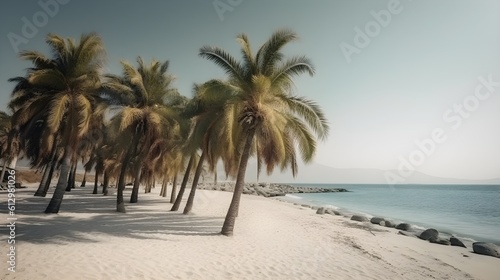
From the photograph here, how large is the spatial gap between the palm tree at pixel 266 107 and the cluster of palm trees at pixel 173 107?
4cm

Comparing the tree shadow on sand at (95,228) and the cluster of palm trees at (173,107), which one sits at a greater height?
the cluster of palm trees at (173,107)

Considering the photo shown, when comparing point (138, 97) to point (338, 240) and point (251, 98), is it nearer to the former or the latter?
point (251, 98)

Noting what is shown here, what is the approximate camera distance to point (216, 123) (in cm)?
1287

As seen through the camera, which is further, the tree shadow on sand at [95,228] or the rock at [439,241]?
the rock at [439,241]

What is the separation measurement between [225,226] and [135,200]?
45.6 ft

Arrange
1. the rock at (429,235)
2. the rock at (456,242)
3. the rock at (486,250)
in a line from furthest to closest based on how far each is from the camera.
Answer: the rock at (429,235)
the rock at (456,242)
the rock at (486,250)

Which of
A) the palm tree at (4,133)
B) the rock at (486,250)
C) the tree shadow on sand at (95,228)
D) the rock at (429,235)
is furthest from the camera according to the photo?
the palm tree at (4,133)

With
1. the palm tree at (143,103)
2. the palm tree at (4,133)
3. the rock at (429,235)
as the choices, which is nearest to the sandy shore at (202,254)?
the rock at (429,235)

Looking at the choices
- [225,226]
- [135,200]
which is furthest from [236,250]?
[135,200]

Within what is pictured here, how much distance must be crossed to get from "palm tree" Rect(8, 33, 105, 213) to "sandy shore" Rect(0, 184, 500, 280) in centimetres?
430

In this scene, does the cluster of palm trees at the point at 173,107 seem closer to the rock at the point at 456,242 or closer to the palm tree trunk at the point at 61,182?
the palm tree trunk at the point at 61,182

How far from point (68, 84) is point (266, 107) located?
10945 mm

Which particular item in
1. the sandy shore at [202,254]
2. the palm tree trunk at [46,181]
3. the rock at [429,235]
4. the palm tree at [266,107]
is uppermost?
the palm tree at [266,107]

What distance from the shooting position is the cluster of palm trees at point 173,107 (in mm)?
10938
